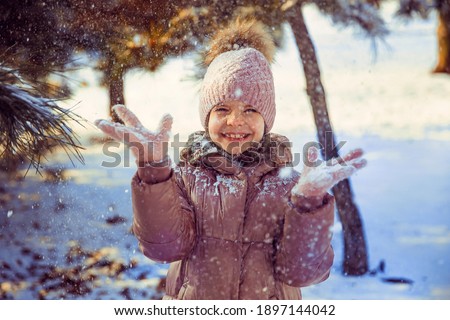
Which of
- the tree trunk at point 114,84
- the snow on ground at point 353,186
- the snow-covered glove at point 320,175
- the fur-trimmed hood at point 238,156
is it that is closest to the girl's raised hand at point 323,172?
the snow-covered glove at point 320,175

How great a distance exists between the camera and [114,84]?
131 cm

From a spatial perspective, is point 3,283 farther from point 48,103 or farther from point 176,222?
point 176,222

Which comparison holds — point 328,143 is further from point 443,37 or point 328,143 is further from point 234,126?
point 234,126

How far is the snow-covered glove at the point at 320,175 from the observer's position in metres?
0.72

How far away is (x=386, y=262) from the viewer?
1393 mm

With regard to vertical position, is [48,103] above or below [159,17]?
→ below

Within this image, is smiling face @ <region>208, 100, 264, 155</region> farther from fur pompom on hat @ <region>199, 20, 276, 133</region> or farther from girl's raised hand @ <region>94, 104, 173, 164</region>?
girl's raised hand @ <region>94, 104, 173, 164</region>

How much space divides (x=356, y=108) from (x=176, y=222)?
2.33 feet

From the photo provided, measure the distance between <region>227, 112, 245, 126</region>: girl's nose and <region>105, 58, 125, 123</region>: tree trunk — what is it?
0.52 m

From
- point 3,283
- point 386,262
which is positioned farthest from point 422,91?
point 3,283

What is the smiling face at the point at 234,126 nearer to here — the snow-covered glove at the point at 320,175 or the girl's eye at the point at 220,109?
the girl's eye at the point at 220,109

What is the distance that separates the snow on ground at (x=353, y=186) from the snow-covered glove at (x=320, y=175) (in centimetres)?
57
